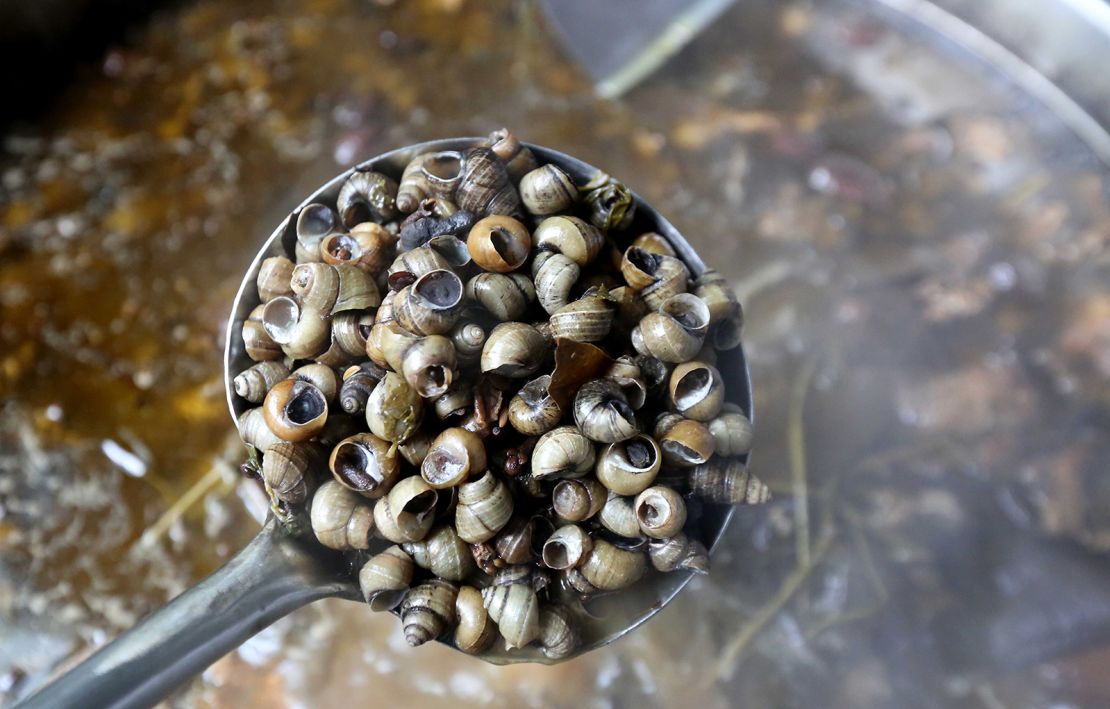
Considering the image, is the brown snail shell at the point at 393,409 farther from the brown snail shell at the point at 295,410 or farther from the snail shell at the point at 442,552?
the snail shell at the point at 442,552

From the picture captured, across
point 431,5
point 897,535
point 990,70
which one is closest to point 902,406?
point 897,535

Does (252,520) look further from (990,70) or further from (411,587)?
(990,70)

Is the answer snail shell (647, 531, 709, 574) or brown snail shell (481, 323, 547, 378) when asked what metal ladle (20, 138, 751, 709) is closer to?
snail shell (647, 531, 709, 574)

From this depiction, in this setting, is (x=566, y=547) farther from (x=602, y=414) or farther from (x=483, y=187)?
(x=483, y=187)

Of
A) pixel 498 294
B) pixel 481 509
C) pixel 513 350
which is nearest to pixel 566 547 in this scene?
pixel 481 509

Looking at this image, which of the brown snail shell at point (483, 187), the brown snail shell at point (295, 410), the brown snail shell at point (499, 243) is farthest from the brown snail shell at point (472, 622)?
the brown snail shell at point (483, 187)

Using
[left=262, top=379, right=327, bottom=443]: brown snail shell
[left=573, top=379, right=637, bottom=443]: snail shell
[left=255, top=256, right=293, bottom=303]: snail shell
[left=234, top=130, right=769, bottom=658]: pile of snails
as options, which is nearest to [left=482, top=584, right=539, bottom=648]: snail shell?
[left=234, top=130, right=769, bottom=658]: pile of snails
